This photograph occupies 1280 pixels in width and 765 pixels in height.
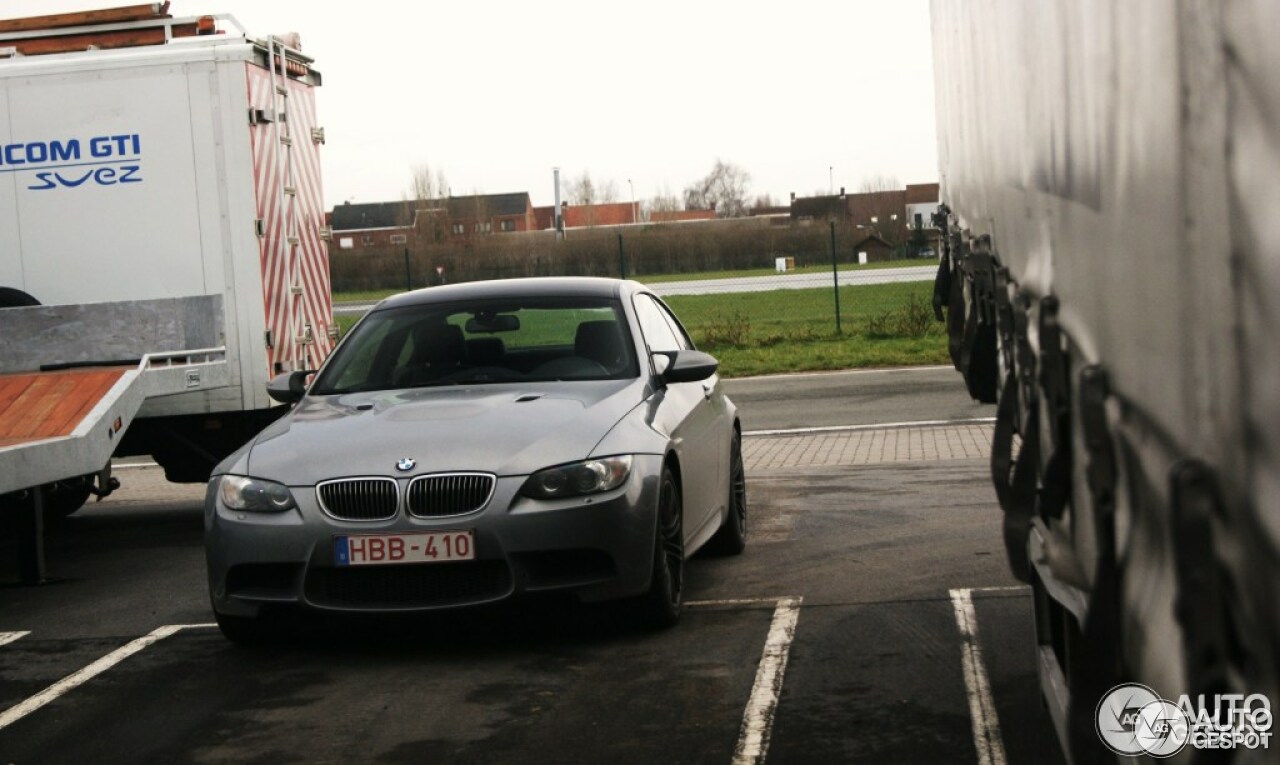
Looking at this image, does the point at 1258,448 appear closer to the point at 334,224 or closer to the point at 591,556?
the point at 591,556

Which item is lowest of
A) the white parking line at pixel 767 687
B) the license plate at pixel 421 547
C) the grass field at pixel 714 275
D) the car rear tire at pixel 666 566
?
the white parking line at pixel 767 687

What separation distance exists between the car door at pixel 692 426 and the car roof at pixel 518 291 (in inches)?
7.2

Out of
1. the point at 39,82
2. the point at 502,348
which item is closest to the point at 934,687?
the point at 502,348

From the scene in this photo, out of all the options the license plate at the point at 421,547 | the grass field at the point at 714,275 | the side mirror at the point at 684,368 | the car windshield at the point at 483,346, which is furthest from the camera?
the grass field at the point at 714,275

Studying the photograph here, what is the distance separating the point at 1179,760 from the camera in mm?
1669

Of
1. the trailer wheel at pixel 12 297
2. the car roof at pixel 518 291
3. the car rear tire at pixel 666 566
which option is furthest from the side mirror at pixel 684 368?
the trailer wheel at pixel 12 297

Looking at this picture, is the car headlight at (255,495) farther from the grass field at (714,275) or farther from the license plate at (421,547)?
the grass field at (714,275)

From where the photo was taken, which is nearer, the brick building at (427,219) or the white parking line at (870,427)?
the white parking line at (870,427)

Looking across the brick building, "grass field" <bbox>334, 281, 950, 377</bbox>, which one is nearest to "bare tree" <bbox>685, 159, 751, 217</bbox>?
the brick building

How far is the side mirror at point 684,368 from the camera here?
25.0 feet

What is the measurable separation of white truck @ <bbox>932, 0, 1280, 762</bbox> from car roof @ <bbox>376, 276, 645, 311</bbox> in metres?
4.81

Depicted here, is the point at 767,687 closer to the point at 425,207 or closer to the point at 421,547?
the point at 421,547

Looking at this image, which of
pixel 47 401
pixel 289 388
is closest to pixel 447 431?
pixel 289 388

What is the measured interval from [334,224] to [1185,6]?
448ft
